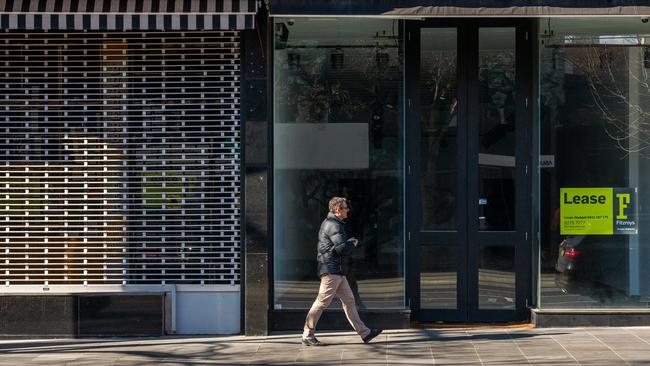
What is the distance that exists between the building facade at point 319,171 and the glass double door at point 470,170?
0.03m

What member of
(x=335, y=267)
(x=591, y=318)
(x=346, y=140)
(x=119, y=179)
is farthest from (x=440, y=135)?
(x=119, y=179)

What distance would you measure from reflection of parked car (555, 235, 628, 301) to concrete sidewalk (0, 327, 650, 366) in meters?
0.58

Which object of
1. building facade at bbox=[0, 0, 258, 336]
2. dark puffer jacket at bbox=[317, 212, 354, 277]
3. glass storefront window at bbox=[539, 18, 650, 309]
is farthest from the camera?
glass storefront window at bbox=[539, 18, 650, 309]

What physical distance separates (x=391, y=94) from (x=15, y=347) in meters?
5.55

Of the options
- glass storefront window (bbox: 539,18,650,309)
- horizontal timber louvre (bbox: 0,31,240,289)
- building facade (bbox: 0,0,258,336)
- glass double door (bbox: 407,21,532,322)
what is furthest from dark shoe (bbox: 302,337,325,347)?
glass storefront window (bbox: 539,18,650,309)

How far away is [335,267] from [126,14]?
376cm

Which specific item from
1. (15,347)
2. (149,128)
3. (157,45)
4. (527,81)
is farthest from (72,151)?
(527,81)

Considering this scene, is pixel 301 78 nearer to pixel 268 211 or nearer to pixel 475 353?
pixel 268 211

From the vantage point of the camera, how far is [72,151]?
11.4 metres

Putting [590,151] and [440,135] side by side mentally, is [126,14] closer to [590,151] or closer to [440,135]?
[440,135]

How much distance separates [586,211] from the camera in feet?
38.3

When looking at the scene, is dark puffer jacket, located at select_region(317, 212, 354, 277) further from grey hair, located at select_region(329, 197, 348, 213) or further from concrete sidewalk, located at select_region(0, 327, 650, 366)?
concrete sidewalk, located at select_region(0, 327, 650, 366)

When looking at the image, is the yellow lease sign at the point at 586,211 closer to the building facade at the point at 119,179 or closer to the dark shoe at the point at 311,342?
the dark shoe at the point at 311,342

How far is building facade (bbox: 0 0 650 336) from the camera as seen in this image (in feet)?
37.2
